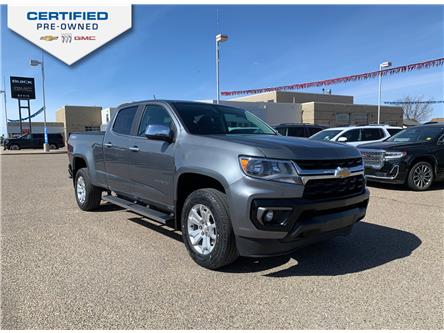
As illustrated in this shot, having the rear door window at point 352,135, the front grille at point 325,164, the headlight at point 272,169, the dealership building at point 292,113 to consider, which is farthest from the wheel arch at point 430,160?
the dealership building at point 292,113

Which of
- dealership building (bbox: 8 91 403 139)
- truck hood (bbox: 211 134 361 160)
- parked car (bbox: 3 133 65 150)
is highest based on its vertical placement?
dealership building (bbox: 8 91 403 139)

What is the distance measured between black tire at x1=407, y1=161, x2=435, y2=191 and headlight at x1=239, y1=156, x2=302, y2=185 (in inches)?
246

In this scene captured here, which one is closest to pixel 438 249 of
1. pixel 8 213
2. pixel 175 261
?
pixel 175 261

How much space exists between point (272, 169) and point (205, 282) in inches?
50.1

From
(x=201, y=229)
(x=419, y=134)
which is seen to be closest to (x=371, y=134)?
(x=419, y=134)

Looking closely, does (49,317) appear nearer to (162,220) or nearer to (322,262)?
(162,220)

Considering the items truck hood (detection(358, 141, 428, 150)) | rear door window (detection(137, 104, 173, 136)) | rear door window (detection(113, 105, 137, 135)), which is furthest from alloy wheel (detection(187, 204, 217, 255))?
truck hood (detection(358, 141, 428, 150))

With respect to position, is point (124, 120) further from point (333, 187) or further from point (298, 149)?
point (333, 187)

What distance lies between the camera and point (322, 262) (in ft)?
13.1

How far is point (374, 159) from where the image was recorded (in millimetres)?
8688

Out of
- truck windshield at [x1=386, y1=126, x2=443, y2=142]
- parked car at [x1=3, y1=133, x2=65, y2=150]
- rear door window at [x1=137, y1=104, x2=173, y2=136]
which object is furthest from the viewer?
parked car at [x1=3, y1=133, x2=65, y2=150]

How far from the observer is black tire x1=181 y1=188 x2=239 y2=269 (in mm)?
3486

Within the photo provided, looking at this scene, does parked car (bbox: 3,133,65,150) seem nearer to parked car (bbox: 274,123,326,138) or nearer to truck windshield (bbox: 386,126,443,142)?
parked car (bbox: 274,123,326,138)

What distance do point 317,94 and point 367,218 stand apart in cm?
5858
